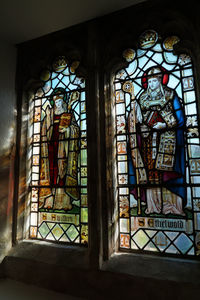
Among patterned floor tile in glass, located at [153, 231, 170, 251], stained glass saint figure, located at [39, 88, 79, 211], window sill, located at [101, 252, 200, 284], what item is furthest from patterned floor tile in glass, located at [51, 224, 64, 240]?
patterned floor tile in glass, located at [153, 231, 170, 251]

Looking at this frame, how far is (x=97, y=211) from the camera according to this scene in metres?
2.90

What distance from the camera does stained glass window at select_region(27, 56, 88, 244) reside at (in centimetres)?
331

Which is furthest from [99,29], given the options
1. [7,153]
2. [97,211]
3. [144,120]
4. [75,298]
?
[75,298]

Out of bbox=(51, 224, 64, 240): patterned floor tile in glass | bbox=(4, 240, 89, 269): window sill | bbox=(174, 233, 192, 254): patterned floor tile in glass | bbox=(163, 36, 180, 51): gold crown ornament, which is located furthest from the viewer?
bbox=(51, 224, 64, 240): patterned floor tile in glass

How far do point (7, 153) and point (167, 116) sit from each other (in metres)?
2.49

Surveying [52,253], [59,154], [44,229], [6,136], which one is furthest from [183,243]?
[6,136]

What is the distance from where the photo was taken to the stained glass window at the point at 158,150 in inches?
107

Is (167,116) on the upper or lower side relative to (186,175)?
upper

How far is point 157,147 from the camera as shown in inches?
116

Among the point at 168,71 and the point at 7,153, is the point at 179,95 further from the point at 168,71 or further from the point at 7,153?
the point at 7,153

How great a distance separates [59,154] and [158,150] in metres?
1.51

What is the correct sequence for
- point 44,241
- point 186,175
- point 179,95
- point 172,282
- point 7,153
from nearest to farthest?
point 172,282 → point 186,175 → point 179,95 → point 44,241 → point 7,153

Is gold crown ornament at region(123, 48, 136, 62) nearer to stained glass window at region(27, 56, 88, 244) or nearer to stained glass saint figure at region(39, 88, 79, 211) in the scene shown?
stained glass window at region(27, 56, 88, 244)

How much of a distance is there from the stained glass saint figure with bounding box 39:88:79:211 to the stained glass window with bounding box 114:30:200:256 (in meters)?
0.71
